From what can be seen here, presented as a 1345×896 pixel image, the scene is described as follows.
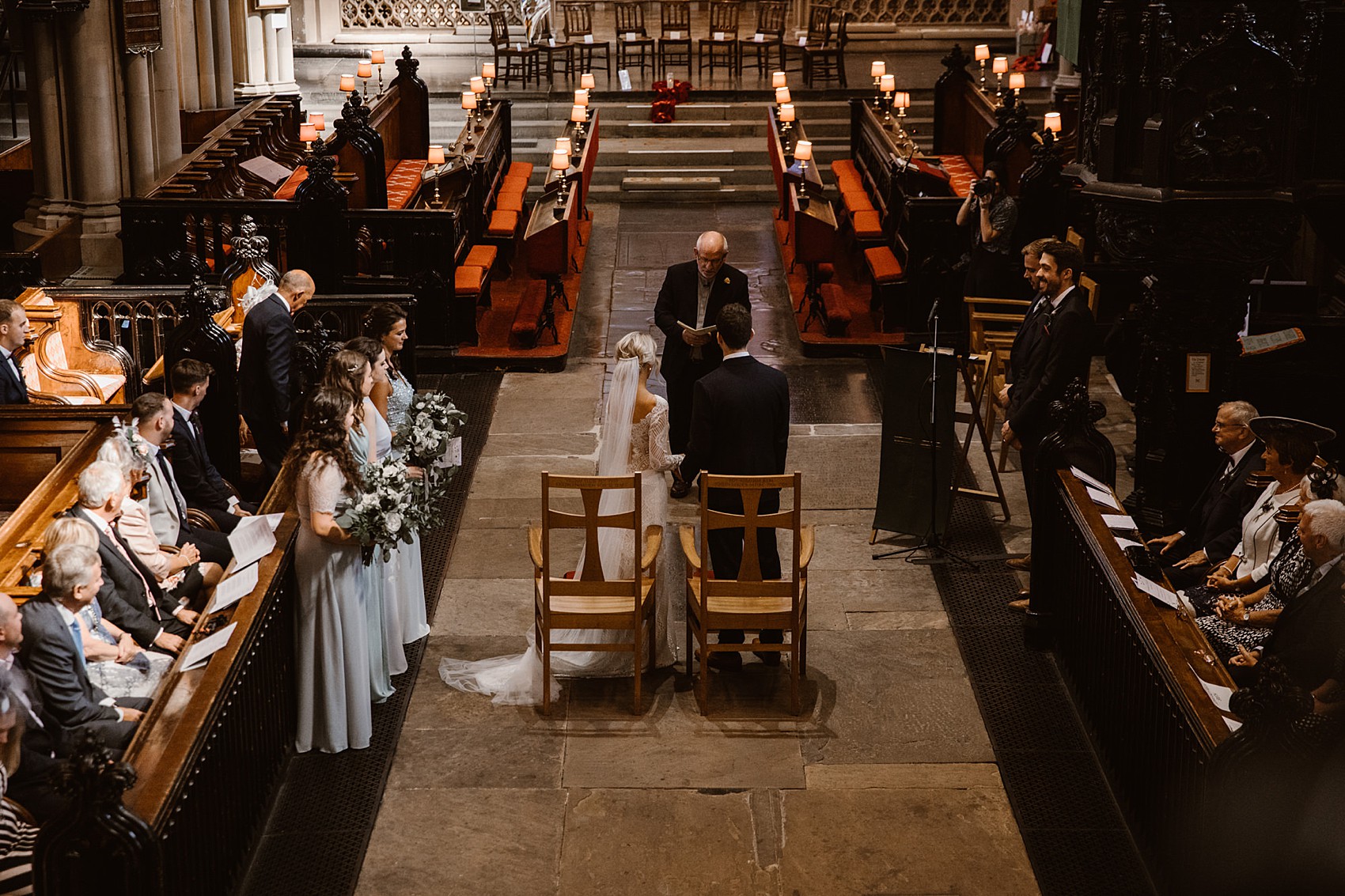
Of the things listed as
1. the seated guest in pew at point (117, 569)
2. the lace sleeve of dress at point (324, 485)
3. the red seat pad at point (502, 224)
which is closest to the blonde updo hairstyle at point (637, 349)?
the lace sleeve of dress at point (324, 485)

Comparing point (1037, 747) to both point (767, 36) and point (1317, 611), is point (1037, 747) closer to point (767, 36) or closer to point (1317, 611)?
point (1317, 611)

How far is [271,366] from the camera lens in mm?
7934

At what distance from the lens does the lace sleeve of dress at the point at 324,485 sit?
5660 millimetres

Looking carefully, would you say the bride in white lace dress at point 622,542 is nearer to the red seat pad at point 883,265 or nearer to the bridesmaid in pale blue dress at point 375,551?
the bridesmaid in pale blue dress at point 375,551

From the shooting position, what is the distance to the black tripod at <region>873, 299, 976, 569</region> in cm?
758

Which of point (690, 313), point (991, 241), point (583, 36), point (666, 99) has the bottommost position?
point (690, 313)

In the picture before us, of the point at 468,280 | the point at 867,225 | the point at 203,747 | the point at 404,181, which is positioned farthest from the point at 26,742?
the point at 404,181

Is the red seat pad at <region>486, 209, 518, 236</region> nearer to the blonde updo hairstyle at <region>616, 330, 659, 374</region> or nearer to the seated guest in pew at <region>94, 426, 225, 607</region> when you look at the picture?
the blonde updo hairstyle at <region>616, 330, 659, 374</region>

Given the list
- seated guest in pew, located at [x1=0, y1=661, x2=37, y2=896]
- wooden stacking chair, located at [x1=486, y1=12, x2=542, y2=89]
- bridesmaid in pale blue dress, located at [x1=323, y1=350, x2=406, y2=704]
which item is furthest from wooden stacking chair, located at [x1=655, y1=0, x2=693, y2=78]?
seated guest in pew, located at [x1=0, y1=661, x2=37, y2=896]

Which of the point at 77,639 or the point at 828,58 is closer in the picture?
the point at 77,639

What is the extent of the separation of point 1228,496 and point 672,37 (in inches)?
715

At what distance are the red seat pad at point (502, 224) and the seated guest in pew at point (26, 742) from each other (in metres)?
9.27

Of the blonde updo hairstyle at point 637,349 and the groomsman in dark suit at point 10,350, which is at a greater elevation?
the blonde updo hairstyle at point 637,349

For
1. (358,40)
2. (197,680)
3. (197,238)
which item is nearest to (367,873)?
(197,680)
